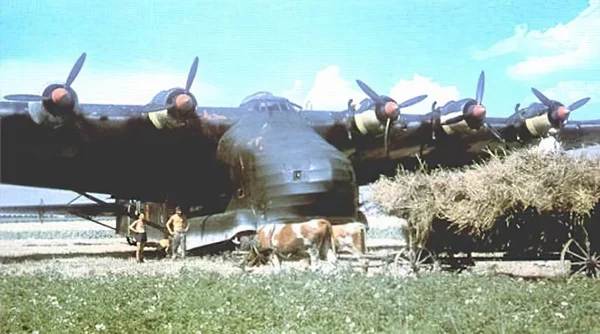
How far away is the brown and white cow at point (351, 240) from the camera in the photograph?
33.2ft

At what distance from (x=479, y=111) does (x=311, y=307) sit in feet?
36.0

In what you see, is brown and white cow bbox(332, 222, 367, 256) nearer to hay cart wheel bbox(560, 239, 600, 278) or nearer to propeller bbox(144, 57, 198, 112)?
hay cart wheel bbox(560, 239, 600, 278)

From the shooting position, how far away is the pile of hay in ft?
24.4

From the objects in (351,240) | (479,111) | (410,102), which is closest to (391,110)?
(410,102)

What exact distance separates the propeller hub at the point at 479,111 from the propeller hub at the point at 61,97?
8.67 m

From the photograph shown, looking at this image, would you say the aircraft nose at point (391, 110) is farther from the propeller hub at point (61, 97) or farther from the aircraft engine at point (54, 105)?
the propeller hub at point (61, 97)

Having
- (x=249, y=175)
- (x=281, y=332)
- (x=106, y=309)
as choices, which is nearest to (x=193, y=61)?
(x=106, y=309)

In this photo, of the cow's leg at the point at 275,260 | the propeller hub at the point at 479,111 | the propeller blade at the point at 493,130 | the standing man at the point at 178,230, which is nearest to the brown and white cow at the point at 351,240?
the cow's leg at the point at 275,260

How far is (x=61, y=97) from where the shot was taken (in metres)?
12.7

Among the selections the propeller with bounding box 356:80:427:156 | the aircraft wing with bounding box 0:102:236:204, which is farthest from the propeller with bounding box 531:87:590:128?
the aircraft wing with bounding box 0:102:236:204

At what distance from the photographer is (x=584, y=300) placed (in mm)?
5711

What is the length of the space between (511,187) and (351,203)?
3694 mm

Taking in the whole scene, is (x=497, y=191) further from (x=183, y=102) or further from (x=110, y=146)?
(x=110, y=146)

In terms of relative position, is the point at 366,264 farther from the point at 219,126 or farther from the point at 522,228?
the point at 219,126
